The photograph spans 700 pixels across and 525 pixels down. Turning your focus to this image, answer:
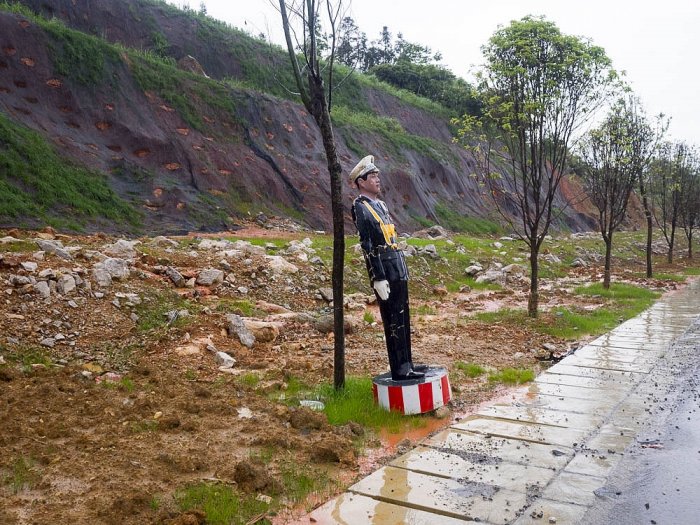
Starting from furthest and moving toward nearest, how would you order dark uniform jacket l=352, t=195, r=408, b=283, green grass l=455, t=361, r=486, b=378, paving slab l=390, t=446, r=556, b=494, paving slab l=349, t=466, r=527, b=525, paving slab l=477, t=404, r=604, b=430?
green grass l=455, t=361, r=486, b=378 → dark uniform jacket l=352, t=195, r=408, b=283 → paving slab l=477, t=404, r=604, b=430 → paving slab l=390, t=446, r=556, b=494 → paving slab l=349, t=466, r=527, b=525

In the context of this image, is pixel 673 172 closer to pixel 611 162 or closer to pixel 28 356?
pixel 611 162

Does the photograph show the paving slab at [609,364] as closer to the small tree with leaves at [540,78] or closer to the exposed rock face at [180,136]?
the small tree with leaves at [540,78]

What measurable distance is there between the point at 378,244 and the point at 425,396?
150 cm

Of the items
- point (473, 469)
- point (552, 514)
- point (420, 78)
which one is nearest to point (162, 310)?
point (473, 469)

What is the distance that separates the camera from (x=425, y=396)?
5461mm

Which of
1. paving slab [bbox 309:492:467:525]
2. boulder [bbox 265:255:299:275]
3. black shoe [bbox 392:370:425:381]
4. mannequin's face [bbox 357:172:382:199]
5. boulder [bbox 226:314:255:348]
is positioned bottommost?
paving slab [bbox 309:492:467:525]

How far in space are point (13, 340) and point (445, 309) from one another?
8417 mm

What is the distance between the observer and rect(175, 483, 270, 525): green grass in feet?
11.3

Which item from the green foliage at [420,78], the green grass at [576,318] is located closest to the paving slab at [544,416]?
the green grass at [576,318]

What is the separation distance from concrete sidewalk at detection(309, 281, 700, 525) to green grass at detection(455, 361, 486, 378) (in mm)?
711

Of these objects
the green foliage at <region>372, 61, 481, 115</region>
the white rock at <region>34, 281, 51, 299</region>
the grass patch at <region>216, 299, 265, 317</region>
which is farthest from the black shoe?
the green foliage at <region>372, 61, 481, 115</region>

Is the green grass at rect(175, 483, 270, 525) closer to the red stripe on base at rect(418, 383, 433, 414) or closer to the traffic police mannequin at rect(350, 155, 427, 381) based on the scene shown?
the red stripe on base at rect(418, 383, 433, 414)

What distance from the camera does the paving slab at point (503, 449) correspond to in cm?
444

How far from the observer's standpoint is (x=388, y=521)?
3502 mm
